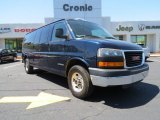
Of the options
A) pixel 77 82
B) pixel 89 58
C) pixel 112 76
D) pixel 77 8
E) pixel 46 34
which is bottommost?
pixel 77 82

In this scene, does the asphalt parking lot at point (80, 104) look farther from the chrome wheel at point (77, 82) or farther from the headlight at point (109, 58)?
the headlight at point (109, 58)

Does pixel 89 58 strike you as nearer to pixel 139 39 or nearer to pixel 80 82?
pixel 80 82

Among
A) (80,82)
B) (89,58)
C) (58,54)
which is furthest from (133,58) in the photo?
(58,54)

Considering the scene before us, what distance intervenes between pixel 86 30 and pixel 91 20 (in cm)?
2324

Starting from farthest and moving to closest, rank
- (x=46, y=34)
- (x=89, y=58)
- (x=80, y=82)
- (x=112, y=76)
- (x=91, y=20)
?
(x=91, y=20) → (x=46, y=34) → (x=80, y=82) → (x=89, y=58) → (x=112, y=76)

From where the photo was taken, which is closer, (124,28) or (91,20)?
(91,20)

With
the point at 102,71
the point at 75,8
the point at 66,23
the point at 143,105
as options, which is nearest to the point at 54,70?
the point at 66,23

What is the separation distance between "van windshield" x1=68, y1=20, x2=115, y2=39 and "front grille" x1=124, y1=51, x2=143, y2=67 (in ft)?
3.78

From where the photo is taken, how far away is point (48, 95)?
5793 mm

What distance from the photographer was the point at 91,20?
28719mm

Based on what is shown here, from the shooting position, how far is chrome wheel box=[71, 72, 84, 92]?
525 cm

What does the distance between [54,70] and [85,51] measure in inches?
73.3

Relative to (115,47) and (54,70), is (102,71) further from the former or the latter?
(54,70)

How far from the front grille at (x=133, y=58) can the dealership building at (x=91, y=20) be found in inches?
942
